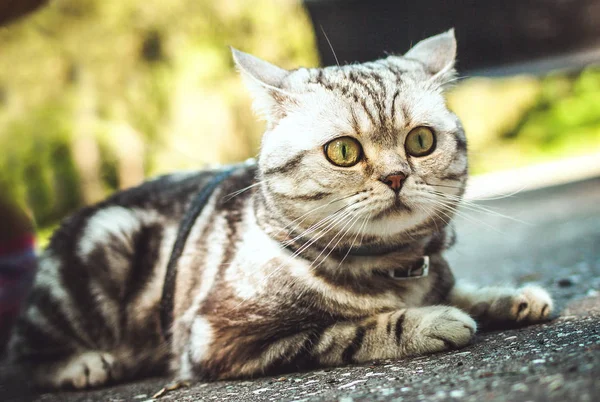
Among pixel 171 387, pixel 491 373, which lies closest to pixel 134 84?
pixel 171 387

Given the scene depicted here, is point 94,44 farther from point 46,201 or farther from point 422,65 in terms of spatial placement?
point 422,65

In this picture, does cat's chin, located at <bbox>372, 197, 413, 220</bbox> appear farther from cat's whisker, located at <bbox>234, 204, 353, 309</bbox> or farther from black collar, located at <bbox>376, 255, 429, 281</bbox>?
black collar, located at <bbox>376, 255, 429, 281</bbox>

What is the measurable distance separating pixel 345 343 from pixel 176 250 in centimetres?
85

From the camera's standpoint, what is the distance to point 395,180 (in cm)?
188

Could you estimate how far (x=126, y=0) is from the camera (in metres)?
7.16

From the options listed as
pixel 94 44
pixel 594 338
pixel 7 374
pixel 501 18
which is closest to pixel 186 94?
pixel 94 44

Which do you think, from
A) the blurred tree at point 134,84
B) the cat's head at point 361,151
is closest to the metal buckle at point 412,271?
the cat's head at point 361,151

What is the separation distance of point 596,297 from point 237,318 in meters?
1.27

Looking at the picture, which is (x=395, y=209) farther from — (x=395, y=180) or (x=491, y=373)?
(x=491, y=373)

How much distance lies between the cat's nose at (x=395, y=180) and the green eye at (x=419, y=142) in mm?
123

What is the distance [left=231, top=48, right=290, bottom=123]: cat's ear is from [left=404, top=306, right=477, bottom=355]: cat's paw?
80 centimetres

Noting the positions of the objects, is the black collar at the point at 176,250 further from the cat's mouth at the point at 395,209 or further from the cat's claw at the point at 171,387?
the cat's mouth at the point at 395,209

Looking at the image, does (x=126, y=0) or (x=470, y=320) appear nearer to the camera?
(x=470, y=320)

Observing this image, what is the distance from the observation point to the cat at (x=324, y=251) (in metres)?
1.94
